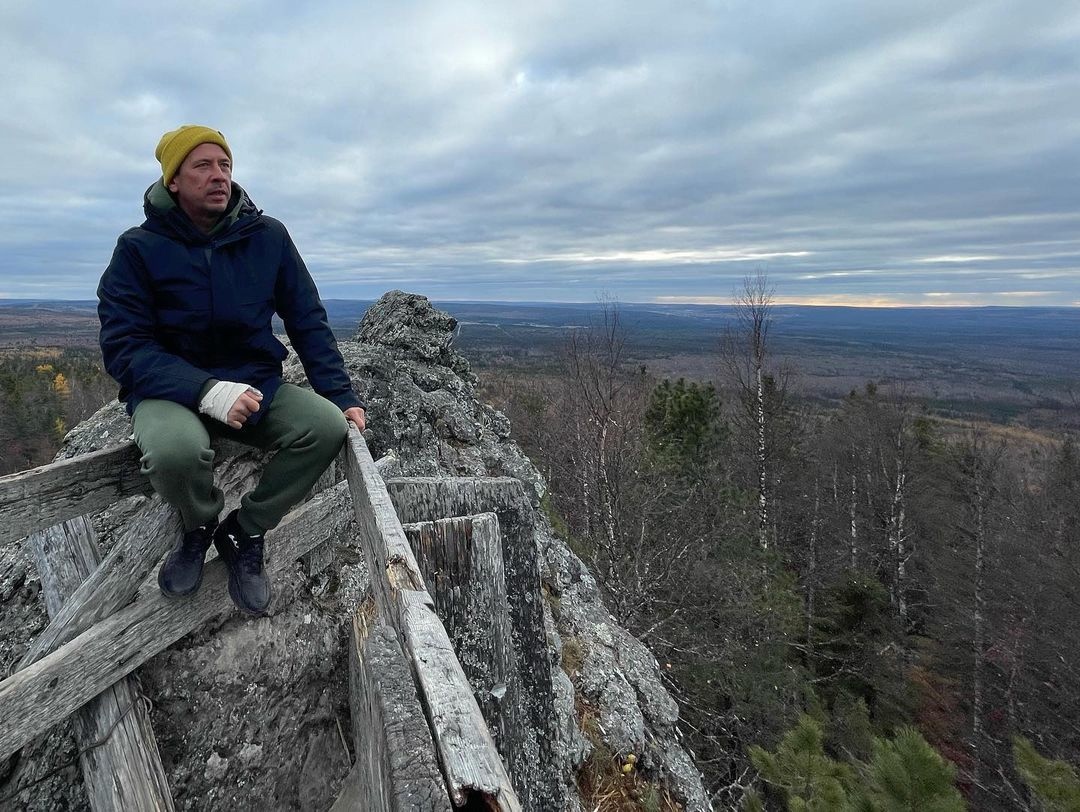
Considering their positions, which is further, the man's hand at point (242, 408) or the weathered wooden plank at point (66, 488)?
the man's hand at point (242, 408)

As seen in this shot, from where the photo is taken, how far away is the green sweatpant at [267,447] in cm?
239

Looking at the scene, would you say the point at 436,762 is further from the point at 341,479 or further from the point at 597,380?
the point at 597,380

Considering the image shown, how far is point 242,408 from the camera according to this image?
8.00ft

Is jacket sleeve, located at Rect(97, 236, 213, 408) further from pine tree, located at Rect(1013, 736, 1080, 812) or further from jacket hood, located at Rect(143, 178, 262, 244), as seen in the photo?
pine tree, located at Rect(1013, 736, 1080, 812)

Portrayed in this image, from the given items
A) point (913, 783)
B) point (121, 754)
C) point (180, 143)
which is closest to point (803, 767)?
point (913, 783)

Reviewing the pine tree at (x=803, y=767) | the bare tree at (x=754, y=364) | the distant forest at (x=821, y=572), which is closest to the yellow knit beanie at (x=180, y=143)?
the distant forest at (x=821, y=572)

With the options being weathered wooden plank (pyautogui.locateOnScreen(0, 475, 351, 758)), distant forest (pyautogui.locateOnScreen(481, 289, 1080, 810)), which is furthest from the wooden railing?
distant forest (pyautogui.locateOnScreen(481, 289, 1080, 810))

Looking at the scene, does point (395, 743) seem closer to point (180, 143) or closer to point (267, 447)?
point (267, 447)

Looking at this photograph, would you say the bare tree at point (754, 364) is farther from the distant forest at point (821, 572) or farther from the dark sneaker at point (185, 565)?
the dark sneaker at point (185, 565)

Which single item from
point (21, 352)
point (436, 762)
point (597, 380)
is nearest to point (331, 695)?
point (436, 762)

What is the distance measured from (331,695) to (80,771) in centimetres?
105

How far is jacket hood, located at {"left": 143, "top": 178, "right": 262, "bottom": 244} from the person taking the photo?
2551mm

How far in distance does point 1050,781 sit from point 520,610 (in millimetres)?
8810

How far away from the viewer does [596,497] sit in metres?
20.1
